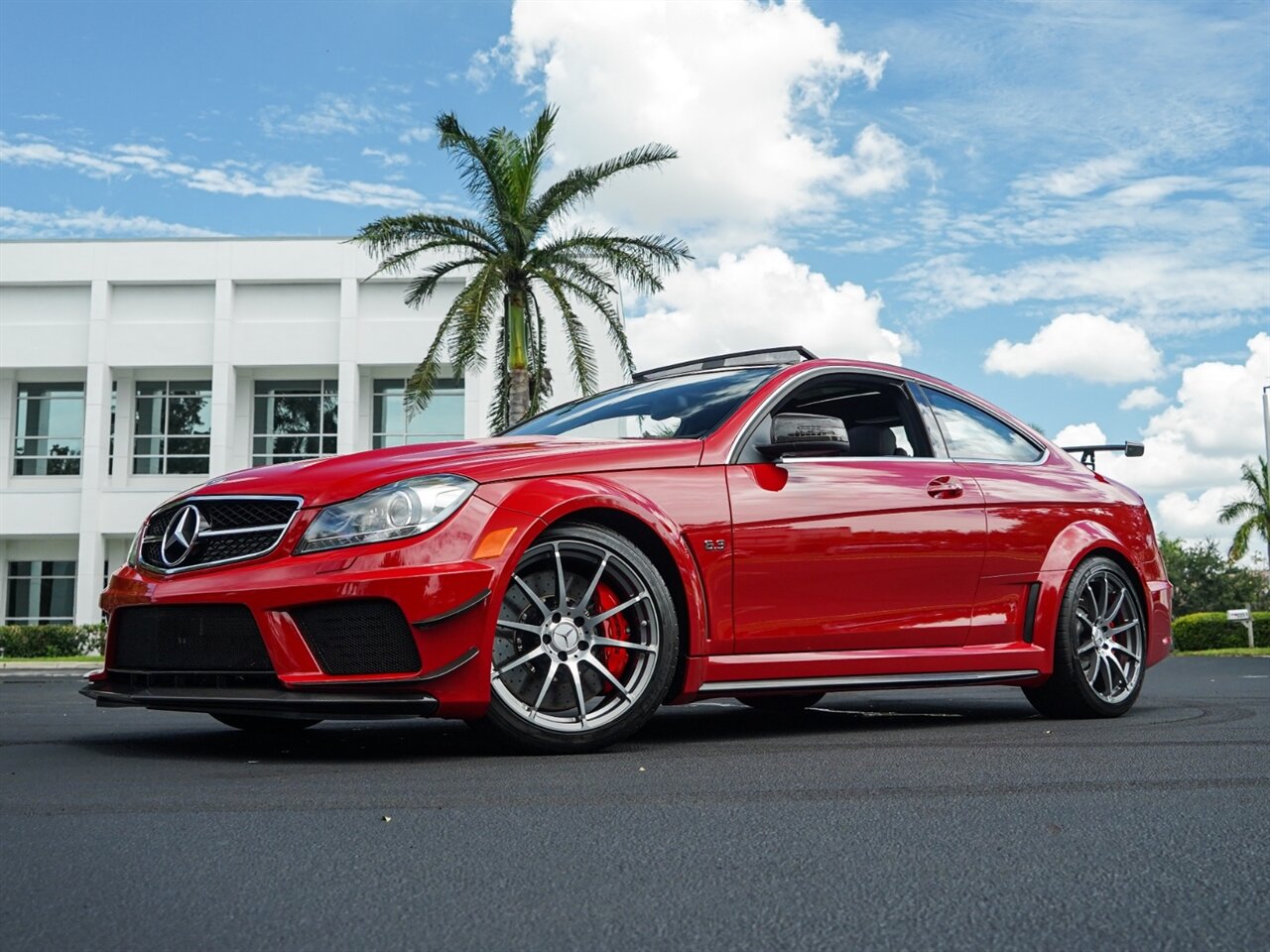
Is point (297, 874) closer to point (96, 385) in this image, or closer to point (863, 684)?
point (863, 684)

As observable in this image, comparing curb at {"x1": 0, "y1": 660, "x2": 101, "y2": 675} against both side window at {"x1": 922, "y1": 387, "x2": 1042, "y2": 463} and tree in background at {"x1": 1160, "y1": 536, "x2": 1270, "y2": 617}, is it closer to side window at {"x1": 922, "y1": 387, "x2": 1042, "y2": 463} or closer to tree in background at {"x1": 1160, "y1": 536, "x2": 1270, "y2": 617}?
side window at {"x1": 922, "y1": 387, "x2": 1042, "y2": 463}

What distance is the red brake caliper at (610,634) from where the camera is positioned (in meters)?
4.80

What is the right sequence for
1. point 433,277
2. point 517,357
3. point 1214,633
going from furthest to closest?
point 1214,633, point 517,357, point 433,277

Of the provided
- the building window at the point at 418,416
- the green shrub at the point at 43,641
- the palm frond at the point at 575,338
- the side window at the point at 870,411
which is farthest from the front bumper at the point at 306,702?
the building window at the point at 418,416

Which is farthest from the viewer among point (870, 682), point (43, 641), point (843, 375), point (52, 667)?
point (43, 641)

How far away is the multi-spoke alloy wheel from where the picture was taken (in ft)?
15.2

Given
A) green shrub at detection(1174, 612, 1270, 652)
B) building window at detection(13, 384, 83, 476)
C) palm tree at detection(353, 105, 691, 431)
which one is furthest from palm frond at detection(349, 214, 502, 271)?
green shrub at detection(1174, 612, 1270, 652)

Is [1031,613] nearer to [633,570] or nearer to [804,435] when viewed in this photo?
[804,435]

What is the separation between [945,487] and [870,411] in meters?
0.60

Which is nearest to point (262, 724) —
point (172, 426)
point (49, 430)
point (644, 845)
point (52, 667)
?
point (644, 845)

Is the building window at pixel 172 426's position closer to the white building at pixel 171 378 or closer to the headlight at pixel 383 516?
the white building at pixel 171 378

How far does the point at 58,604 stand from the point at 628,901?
41.1m

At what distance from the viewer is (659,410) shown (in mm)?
5801

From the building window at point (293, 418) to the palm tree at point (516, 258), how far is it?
1596 centimetres
